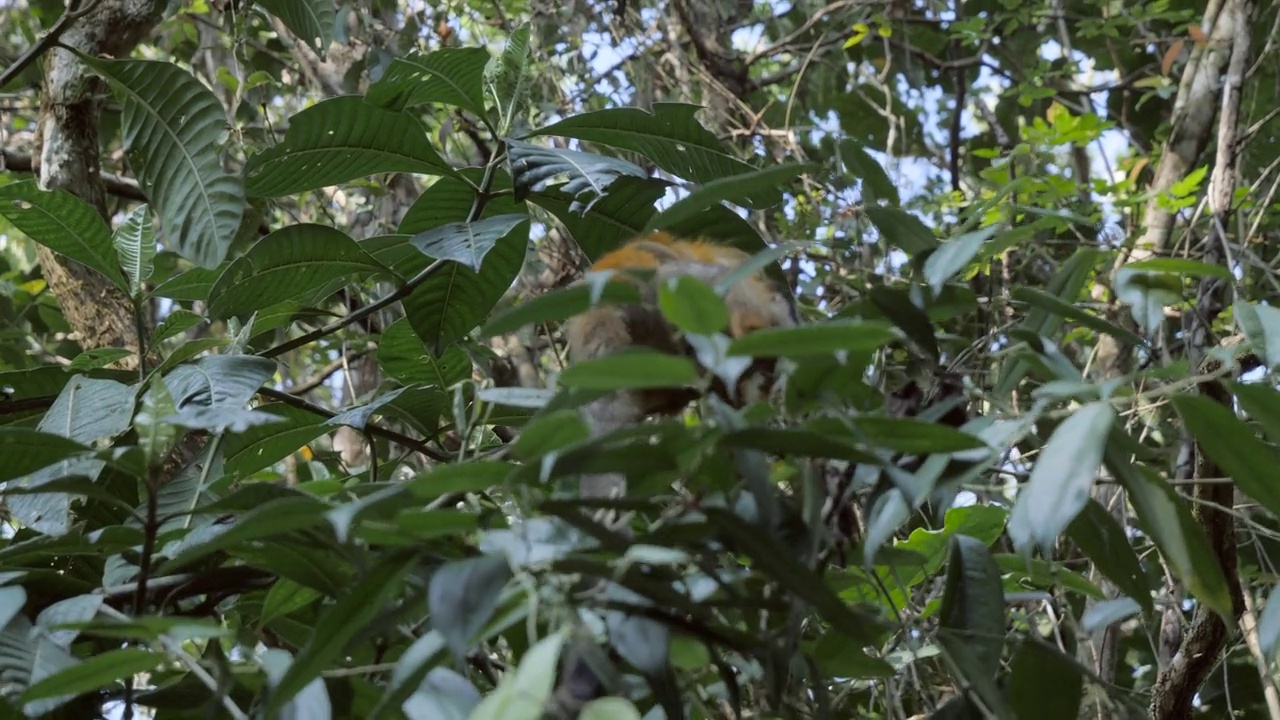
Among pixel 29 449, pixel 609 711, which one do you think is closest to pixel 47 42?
pixel 29 449

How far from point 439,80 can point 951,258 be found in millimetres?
766

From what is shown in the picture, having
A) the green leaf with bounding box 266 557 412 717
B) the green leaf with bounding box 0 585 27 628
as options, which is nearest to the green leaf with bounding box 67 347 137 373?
the green leaf with bounding box 0 585 27 628

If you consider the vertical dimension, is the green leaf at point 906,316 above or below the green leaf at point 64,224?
below

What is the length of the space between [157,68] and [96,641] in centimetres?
77

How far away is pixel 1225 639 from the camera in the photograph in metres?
1.16

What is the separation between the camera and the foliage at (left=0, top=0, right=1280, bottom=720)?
2.02 ft

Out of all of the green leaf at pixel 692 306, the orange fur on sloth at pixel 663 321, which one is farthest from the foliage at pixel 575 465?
the orange fur on sloth at pixel 663 321

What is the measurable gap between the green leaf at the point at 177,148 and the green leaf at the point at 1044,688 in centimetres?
98

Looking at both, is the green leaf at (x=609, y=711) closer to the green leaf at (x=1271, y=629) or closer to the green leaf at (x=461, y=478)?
the green leaf at (x=461, y=478)

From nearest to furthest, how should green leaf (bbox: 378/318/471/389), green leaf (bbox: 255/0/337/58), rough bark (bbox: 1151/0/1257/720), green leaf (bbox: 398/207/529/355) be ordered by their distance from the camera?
rough bark (bbox: 1151/0/1257/720), green leaf (bbox: 398/207/529/355), green leaf (bbox: 378/318/471/389), green leaf (bbox: 255/0/337/58)

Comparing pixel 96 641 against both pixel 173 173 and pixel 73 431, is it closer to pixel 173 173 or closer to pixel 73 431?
pixel 73 431

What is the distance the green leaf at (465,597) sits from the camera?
54 cm

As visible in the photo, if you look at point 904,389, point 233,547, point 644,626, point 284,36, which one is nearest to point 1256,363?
point 904,389

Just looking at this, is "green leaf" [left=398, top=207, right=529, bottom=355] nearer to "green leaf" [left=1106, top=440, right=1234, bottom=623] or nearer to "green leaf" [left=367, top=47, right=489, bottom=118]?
"green leaf" [left=367, top=47, right=489, bottom=118]
